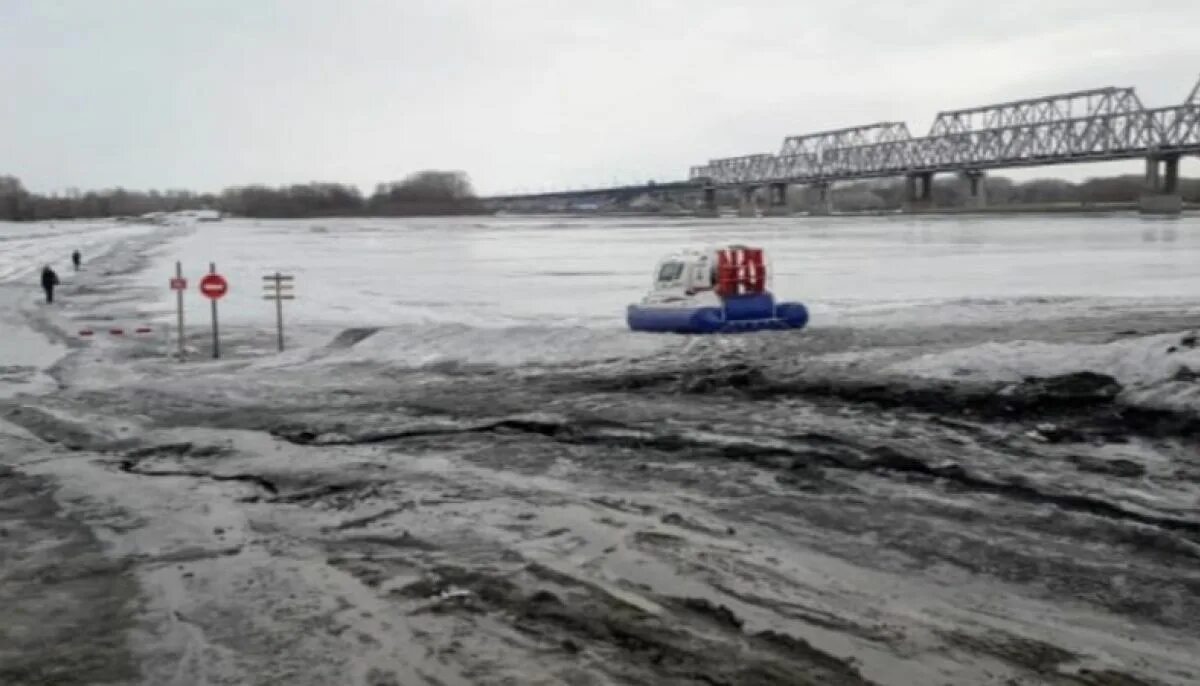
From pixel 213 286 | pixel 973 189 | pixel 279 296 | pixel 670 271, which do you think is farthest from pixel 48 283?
pixel 973 189

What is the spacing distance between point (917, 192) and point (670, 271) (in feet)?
529

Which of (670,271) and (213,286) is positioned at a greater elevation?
(670,271)

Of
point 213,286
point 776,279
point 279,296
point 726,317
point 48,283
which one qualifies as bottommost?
point 776,279

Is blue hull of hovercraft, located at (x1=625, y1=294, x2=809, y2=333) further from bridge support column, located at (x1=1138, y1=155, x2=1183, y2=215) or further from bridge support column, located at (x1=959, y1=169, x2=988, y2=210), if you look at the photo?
Answer: bridge support column, located at (x1=959, y1=169, x2=988, y2=210)

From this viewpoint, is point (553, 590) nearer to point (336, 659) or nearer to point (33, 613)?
point (336, 659)

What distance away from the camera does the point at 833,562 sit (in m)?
7.83

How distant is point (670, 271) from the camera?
25.1 meters

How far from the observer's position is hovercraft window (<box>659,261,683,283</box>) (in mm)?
24812

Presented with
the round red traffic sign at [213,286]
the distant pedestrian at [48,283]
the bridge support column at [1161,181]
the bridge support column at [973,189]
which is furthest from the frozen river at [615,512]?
the bridge support column at [973,189]

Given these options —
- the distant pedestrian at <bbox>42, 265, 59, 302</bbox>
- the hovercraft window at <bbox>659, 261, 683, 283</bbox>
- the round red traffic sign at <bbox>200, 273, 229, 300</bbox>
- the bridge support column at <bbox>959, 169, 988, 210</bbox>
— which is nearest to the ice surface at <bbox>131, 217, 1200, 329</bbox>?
the hovercraft window at <bbox>659, 261, 683, 283</bbox>

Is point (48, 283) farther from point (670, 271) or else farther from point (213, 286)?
point (670, 271)

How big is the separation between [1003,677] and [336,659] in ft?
10.9

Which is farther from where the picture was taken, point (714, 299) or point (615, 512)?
point (714, 299)

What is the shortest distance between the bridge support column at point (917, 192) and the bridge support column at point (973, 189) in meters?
4.85
